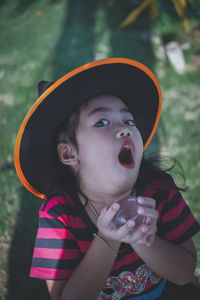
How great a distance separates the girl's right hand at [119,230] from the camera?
3.08 ft

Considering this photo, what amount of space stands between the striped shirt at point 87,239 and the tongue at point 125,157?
0.29 m

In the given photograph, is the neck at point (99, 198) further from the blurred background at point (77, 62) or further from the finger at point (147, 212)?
the blurred background at point (77, 62)

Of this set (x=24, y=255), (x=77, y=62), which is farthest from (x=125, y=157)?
(x=77, y=62)

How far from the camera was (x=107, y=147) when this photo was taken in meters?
1.06

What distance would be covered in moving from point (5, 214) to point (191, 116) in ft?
6.19

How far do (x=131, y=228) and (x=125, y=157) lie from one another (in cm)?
27

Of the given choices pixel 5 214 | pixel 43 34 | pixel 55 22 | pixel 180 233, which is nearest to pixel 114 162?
pixel 180 233

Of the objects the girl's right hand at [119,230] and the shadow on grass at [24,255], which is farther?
the shadow on grass at [24,255]

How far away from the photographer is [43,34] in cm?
421

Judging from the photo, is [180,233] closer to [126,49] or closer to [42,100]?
[42,100]

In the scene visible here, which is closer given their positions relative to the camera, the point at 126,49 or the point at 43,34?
the point at 126,49

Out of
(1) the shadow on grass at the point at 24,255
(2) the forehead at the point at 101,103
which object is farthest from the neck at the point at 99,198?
(1) the shadow on grass at the point at 24,255

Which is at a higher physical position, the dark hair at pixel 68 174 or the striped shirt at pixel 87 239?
the dark hair at pixel 68 174

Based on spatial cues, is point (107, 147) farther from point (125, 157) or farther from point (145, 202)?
point (145, 202)
